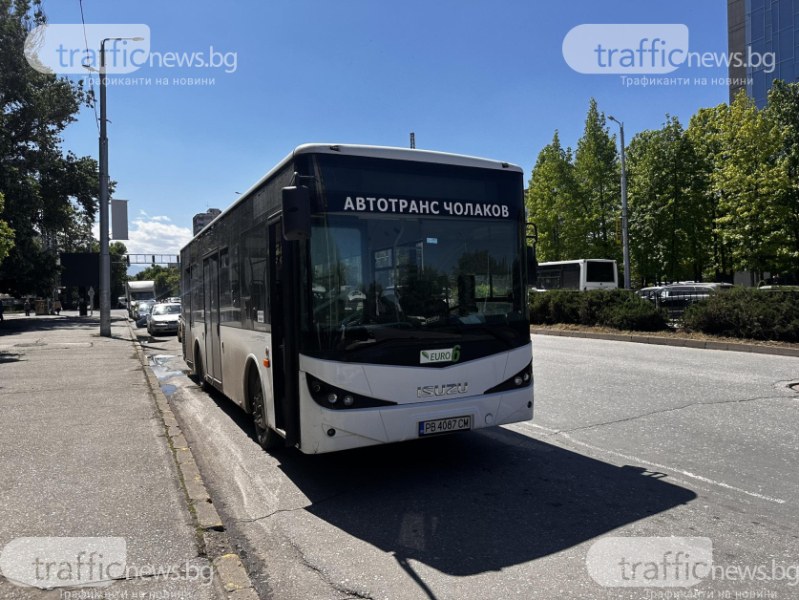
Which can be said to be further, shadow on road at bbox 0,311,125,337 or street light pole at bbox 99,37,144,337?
shadow on road at bbox 0,311,125,337

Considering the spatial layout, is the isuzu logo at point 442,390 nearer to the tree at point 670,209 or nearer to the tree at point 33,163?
the tree at point 670,209

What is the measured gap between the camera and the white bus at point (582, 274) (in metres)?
33.3

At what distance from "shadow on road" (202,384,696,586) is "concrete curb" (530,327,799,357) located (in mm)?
9991

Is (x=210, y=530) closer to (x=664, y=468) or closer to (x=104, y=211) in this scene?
(x=664, y=468)

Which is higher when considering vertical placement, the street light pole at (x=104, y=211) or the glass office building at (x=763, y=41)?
the glass office building at (x=763, y=41)

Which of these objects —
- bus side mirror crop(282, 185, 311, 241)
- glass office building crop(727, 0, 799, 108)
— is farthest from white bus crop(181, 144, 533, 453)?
glass office building crop(727, 0, 799, 108)

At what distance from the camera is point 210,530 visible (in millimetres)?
4559

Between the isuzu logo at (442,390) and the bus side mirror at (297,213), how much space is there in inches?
66.7

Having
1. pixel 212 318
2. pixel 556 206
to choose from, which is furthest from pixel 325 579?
pixel 556 206

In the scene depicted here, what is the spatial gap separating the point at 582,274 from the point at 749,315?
1833 centimetres

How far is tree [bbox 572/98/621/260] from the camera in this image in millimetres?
38312

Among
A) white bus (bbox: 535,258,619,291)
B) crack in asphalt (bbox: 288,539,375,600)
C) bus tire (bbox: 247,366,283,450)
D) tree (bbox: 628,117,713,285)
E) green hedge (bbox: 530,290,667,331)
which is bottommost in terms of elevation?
crack in asphalt (bbox: 288,539,375,600)

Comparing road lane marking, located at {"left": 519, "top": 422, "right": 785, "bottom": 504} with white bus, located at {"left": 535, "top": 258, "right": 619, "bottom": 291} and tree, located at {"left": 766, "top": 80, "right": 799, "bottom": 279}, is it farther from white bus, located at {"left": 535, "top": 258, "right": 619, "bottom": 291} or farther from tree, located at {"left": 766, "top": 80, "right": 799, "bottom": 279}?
white bus, located at {"left": 535, "top": 258, "right": 619, "bottom": 291}

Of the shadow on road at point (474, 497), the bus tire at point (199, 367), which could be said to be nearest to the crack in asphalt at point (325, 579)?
the shadow on road at point (474, 497)
